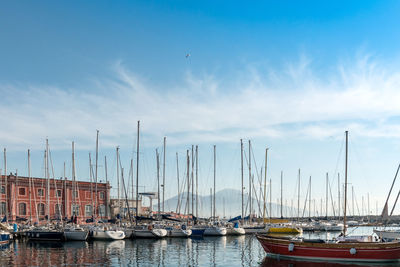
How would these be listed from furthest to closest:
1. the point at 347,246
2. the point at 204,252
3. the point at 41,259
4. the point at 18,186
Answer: the point at 18,186 → the point at 204,252 → the point at 41,259 → the point at 347,246

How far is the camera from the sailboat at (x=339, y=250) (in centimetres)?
3234

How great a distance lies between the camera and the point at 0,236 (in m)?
47.5

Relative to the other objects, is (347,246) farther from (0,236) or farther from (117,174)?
(117,174)

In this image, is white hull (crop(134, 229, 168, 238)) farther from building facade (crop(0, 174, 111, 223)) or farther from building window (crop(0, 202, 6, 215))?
building window (crop(0, 202, 6, 215))

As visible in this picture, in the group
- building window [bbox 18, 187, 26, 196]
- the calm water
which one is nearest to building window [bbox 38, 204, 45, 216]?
building window [bbox 18, 187, 26, 196]

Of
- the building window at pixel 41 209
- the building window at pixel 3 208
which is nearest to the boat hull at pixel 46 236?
the building window at pixel 3 208

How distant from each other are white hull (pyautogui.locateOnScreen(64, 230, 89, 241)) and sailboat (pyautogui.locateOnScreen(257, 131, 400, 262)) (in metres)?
24.3

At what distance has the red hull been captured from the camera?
32.3 m

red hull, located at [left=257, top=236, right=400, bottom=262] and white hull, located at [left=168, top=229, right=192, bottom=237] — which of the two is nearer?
red hull, located at [left=257, top=236, right=400, bottom=262]

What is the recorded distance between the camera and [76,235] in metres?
50.6

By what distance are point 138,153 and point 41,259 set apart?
26.4m

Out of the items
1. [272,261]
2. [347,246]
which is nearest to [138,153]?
→ [272,261]

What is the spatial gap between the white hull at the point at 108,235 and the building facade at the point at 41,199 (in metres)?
17.8

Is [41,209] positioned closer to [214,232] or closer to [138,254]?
[214,232]
